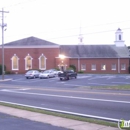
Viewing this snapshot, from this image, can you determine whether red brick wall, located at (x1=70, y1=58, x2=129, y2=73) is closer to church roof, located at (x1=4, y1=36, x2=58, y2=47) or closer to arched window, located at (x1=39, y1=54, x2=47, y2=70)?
arched window, located at (x1=39, y1=54, x2=47, y2=70)

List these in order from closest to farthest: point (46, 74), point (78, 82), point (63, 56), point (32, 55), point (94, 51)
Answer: point (78, 82) < point (46, 74) < point (32, 55) < point (63, 56) < point (94, 51)

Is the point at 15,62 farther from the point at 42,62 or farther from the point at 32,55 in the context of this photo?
the point at 42,62

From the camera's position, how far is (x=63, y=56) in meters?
72.5

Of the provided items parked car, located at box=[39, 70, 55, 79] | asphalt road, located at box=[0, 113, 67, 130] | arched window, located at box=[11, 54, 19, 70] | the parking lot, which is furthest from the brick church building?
asphalt road, located at box=[0, 113, 67, 130]

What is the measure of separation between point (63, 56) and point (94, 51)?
8.45 metres

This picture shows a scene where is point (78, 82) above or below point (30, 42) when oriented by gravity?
below

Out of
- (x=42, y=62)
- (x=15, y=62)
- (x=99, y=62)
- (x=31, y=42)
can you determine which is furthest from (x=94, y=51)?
(x=15, y=62)

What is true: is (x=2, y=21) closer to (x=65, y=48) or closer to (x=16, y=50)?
(x=16, y=50)

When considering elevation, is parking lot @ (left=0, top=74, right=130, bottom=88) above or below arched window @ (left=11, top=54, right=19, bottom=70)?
below

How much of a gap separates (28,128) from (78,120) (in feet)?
7.67

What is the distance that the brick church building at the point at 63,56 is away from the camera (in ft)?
230

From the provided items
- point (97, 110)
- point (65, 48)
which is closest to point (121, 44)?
point (65, 48)

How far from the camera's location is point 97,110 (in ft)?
46.6

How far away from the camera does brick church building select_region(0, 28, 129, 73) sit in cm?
7025
